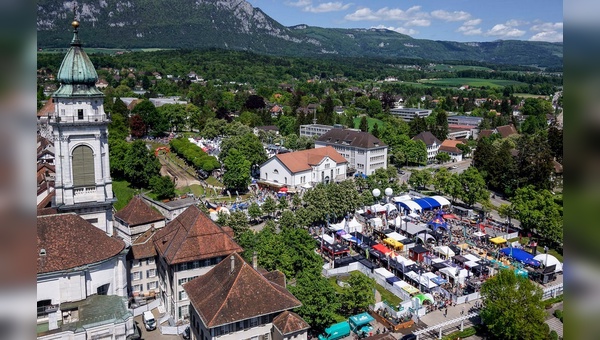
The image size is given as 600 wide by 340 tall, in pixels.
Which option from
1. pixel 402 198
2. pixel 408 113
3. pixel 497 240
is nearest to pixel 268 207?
pixel 402 198

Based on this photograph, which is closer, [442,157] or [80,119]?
[80,119]

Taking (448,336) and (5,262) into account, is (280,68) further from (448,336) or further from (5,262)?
(5,262)

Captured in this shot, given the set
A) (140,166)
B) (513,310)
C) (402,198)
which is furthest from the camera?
(140,166)

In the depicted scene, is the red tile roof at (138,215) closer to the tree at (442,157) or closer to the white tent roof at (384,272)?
the white tent roof at (384,272)

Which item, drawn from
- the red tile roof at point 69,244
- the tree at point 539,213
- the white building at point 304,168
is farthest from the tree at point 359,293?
the white building at point 304,168

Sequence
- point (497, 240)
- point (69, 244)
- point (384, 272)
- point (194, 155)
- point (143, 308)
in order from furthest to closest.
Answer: point (194, 155)
point (497, 240)
point (384, 272)
point (143, 308)
point (69, 244)

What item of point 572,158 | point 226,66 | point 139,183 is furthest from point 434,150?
point 226,66

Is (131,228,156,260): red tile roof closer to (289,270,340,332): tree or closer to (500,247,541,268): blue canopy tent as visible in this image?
(289,270,340,332): tree

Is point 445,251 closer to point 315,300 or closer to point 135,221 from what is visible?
point 315,300
